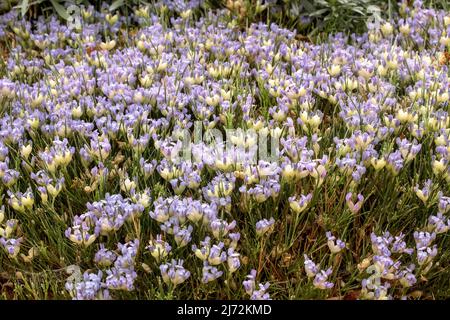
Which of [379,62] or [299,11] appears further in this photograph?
[299,11]

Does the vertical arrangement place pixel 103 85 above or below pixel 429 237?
above

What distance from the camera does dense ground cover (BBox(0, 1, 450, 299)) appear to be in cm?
287

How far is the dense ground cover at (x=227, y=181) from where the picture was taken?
287 centimetres

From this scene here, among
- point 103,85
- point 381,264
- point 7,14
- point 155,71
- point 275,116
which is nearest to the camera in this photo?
point 381,264

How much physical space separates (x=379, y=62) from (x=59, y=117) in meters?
2.10

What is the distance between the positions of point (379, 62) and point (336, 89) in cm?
55

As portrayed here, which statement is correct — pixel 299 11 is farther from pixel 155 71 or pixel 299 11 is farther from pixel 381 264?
pixel 381 264

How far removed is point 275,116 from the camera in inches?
140

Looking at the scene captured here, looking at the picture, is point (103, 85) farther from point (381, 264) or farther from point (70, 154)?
point (381, 264)

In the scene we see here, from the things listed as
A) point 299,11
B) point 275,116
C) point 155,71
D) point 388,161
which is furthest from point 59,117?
point 299,11

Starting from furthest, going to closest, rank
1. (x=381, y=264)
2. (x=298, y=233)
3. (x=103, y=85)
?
(x=103, y=85), (x=298, y=233), (x=381, y=264)

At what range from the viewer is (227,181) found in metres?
3.05
